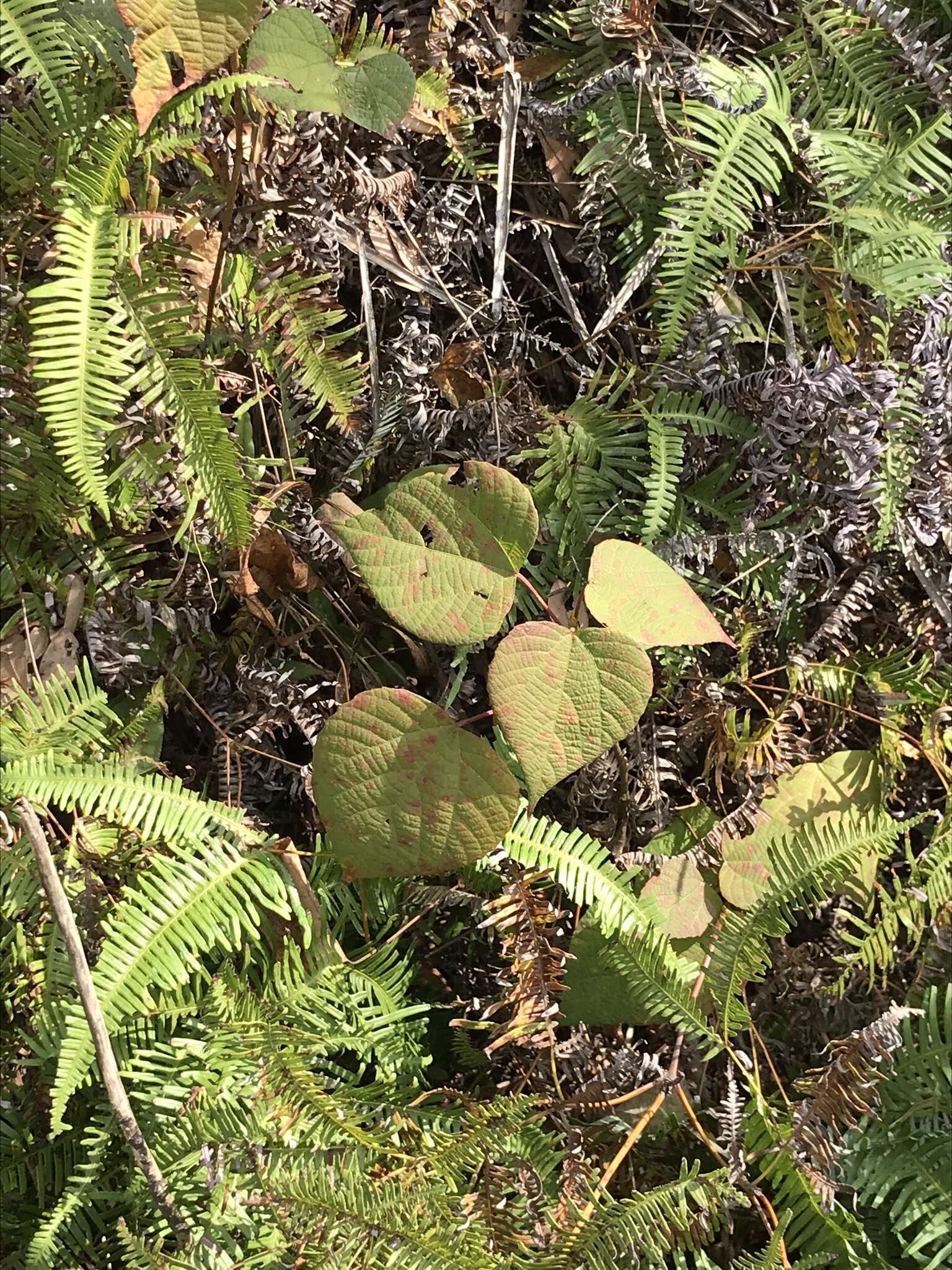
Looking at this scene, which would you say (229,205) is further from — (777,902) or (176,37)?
(777,902)

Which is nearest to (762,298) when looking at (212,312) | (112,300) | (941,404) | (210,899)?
(941,404)

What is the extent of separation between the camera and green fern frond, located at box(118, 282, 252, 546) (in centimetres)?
136

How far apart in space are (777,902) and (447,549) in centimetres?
79

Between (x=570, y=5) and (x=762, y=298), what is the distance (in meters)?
0.64

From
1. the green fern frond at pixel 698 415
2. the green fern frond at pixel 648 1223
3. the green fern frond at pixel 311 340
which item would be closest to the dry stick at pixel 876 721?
the green fern frond at pixel 698 415

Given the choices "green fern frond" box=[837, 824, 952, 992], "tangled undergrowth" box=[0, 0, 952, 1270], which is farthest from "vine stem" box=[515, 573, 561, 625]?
"green fern frond" box=[837, 824, 952, 992]

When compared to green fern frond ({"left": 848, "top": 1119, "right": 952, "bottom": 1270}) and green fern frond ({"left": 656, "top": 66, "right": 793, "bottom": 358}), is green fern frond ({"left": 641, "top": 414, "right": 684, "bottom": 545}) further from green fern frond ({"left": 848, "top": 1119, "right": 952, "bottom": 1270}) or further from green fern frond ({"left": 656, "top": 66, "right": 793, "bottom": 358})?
green fern frond ({"left": 848, "top": 1119, "right": 952, "bottom": 1270})

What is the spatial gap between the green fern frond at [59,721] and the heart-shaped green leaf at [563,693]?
65 cm

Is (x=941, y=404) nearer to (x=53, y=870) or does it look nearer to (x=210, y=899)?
(x=210, y=899)

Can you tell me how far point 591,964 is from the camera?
5.31 ft

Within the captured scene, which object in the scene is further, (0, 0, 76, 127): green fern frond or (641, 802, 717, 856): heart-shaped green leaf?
(641, 802, 717, 856): heart-shaped green leaf

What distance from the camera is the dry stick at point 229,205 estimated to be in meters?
1.43

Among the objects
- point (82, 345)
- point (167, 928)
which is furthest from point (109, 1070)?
point (82, 345)

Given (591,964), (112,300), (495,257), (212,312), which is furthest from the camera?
(495,257)
